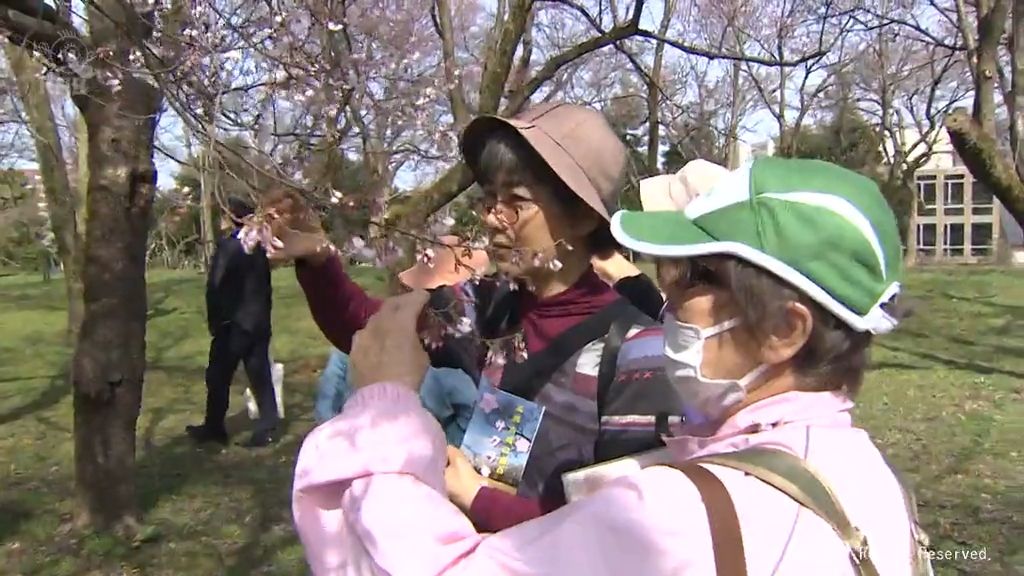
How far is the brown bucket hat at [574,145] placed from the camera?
1.82 m

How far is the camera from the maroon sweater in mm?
1920

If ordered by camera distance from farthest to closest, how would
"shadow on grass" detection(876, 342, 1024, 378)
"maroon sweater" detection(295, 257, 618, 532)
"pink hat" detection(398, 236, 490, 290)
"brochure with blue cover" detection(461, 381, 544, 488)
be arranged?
1. "shadow on grass" detection(876, 342, 1024, 378)
2. "pink hat" detection(398, 236, 490, 290)
3. "maroon sweater" detection(295, 257, 618, 532)
4. "brochure with blue cover" detection(461, 381, 544, 488)

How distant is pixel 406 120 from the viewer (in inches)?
174

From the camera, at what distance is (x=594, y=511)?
1082 millimetres

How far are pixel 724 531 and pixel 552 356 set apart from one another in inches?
32.6

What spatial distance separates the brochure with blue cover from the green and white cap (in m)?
0.63

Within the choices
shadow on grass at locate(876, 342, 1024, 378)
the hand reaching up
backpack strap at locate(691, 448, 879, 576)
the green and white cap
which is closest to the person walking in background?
the hand reaching up

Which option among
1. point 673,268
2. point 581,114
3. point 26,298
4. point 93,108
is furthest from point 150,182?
point 26,298

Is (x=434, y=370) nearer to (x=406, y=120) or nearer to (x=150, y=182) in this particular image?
(x=406, y=120)

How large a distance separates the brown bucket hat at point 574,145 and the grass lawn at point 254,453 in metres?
0.64

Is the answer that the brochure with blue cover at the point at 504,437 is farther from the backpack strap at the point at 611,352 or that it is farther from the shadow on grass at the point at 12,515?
the shadow on grass at the point at 12,515

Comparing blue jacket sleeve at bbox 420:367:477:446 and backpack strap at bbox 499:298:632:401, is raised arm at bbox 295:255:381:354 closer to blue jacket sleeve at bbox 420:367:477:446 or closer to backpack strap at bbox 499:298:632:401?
backpack strap at bbox 499:298:632:401

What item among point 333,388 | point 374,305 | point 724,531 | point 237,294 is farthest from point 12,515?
point 724,531

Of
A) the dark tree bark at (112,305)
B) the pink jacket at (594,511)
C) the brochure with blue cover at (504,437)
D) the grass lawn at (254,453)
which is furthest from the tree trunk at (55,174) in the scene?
the pink jacket at (594,511)
